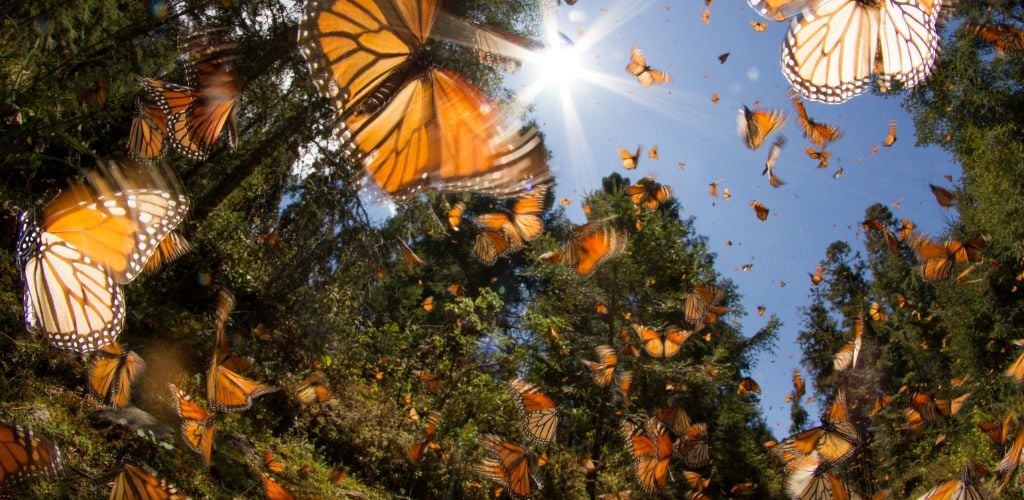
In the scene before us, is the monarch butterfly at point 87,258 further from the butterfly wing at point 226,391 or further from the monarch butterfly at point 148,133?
the butterfly wing at point 226,391

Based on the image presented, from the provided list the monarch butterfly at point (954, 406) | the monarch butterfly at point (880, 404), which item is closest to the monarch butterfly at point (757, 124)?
the monarch butterfly at point (954, 406)

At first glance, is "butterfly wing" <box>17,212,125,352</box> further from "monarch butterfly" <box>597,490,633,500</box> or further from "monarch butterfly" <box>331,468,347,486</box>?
"monarch butterfly" <box>597,490,633,500</box>

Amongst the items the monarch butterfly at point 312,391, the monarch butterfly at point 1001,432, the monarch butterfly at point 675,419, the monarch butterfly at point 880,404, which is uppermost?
the monarch butterfly at point 880,404

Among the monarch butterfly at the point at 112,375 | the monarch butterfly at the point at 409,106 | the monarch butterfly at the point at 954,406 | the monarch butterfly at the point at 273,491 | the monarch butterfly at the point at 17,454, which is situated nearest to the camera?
the monarch butterfly at the point at 17,454

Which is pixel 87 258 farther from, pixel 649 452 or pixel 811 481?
pixel 649 452

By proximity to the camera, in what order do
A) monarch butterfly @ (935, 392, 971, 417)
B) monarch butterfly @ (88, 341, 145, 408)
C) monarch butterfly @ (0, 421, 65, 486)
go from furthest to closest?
1. monarch butterfly @ (935, 392, 971, 417)
2. monarch butterfly @ (88, 341, 145, 408)
3. monarch butterfly @ (0, 421, 65, 486)

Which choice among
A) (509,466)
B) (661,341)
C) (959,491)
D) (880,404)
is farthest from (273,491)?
(880,404)

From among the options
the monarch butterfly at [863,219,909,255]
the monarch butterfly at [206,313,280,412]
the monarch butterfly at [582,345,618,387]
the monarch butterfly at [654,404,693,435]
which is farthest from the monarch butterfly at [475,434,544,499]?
the monarch butterfly at [863,219,909,255]
